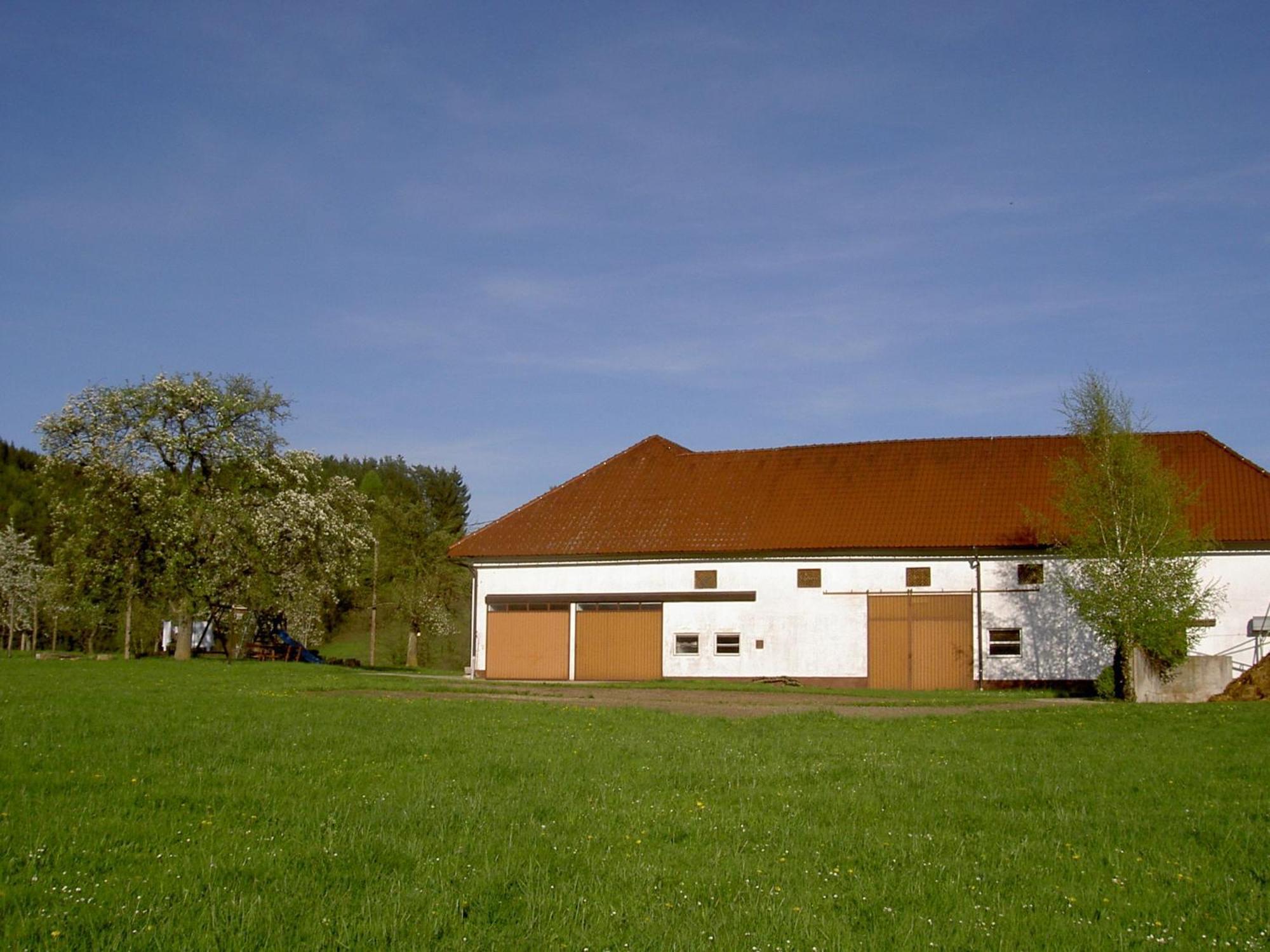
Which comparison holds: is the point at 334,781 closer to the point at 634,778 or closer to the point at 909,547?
the point at 634,778

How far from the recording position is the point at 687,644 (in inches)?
1646

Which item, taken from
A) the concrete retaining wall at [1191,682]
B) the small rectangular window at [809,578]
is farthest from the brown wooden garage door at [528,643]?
the concrete retaining wall at [1191,682]

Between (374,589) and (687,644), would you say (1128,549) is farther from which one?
(374,589)

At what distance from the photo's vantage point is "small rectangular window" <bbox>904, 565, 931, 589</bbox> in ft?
129

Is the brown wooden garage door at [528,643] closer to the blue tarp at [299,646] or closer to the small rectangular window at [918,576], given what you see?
the small rectangular window at [918,576]

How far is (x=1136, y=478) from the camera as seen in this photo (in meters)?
31.0

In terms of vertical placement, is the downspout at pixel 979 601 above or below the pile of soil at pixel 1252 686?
above

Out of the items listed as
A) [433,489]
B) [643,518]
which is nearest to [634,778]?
[643,518]

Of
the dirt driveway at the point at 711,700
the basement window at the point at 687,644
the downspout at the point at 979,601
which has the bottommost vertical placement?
the dirt driveway at the point at 711,700

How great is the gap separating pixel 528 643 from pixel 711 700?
645 inches

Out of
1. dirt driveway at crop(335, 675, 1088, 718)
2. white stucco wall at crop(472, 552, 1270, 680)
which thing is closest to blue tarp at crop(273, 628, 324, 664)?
white stucco wall at crop(472, 552, 1270, 680)

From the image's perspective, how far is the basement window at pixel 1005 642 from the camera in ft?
125

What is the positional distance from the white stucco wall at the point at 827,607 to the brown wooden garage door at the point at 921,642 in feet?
1.11

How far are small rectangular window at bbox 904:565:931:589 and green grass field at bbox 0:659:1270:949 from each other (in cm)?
2290
